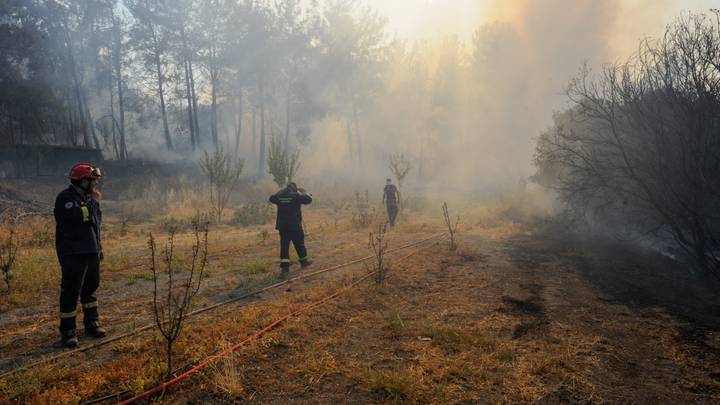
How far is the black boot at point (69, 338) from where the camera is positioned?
4359mm

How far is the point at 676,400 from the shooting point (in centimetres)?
365

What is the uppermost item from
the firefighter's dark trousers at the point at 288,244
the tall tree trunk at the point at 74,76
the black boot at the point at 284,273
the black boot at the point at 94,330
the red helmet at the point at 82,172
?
the tall tree trunk at the point at 74,76

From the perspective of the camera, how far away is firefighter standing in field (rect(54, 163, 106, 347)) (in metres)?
4.51

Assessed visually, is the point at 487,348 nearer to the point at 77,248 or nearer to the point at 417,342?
the point at 417,342

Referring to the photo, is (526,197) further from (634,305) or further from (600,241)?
(634,305)

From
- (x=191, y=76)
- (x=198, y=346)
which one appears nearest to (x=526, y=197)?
(x=198, y=346)

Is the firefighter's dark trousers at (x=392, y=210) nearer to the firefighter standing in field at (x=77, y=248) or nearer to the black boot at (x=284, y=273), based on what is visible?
the black boot at (x=284, y=273)

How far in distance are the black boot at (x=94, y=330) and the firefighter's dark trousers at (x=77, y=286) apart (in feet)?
0.09

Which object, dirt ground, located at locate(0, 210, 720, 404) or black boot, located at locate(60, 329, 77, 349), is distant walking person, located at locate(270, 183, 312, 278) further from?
black boot, located at locate(60, 329, 77, 349)

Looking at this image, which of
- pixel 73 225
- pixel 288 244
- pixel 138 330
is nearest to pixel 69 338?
pixel 138 330

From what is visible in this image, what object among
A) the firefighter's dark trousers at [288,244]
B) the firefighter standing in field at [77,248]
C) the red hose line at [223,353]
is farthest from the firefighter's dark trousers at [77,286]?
the firefighter's dark trousers at [288,244]

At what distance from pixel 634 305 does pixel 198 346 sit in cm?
673

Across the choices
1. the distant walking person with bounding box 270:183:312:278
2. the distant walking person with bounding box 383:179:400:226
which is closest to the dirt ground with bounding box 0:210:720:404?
the distant walking person with bounding box 270:183:312:278

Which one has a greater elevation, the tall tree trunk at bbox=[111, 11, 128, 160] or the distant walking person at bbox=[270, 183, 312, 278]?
the tall tree trunk at bbox=[111, 11, 128, 160]
